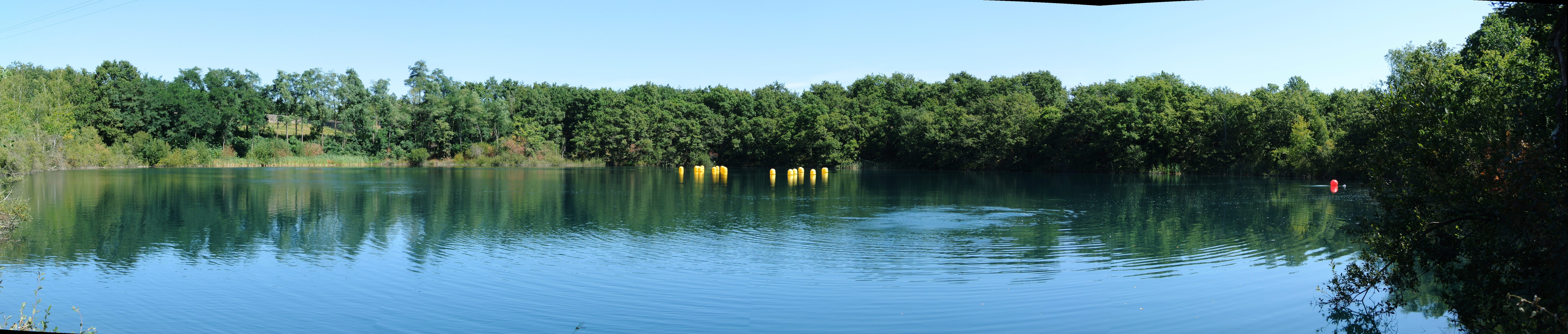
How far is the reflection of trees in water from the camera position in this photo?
15.4m

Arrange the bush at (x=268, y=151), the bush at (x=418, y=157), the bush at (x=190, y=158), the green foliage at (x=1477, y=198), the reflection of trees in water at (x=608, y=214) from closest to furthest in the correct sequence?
the green foliage at (x=1477, y=198), the reflection of trees in water at (x=608, y=214), the bush at (x=190, y=158), the bush at (x=268, y=151), the bush at (x=418, y=157)

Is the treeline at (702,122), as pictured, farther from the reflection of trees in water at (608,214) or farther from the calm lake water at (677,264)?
the calm lake water at (677,264)

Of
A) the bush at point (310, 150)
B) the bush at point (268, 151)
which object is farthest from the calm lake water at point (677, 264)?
the bush at point (310, 150)

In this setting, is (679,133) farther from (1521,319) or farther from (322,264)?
(1521,319)

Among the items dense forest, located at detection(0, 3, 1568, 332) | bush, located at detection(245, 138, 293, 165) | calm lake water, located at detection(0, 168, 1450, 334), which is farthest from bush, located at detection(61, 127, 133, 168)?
calm lake water, located at detection(0, 168, 1450, 334)

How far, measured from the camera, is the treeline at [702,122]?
54219mm

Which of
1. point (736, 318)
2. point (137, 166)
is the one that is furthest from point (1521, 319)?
point (137, 166)

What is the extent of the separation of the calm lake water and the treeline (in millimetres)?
29629

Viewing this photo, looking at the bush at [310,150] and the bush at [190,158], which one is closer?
the bush at [190,158]

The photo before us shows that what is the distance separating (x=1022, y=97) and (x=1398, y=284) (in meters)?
63.2

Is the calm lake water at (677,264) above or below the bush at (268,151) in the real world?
below

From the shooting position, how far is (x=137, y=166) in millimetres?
61250

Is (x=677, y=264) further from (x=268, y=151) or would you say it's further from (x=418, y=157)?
(x=418, y=157)

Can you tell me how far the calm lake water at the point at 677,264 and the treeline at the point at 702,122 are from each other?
97.2 feet
